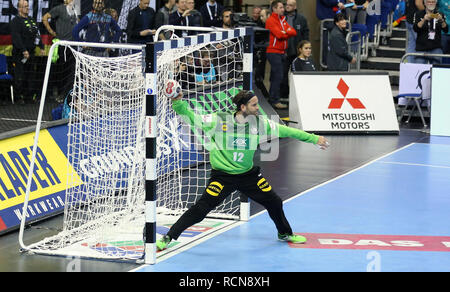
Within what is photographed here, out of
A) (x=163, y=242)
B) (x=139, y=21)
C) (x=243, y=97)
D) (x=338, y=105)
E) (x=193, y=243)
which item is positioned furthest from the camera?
(x=139, y=21)

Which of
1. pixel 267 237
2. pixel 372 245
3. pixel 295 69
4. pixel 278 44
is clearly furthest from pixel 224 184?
pixel 278 44

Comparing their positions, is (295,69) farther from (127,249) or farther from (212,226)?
(127,249)

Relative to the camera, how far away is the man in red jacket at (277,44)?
71.3 feet

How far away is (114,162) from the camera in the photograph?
39.2 feet

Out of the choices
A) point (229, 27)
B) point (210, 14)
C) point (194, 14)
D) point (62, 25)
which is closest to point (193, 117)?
point (62, 25)

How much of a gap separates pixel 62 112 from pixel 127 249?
15.2 feet

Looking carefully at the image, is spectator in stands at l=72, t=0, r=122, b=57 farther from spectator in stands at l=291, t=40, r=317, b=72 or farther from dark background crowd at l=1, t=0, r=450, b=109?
spectator in stands at l=291, t=40, r=317, b=72

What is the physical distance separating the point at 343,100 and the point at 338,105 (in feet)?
0.62

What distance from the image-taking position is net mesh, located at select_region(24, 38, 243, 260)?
34.8 ft

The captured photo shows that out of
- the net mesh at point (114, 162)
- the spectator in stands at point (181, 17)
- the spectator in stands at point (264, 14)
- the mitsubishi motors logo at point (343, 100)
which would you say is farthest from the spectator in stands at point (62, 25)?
the mitsubishi motors logo at point (343, 100)

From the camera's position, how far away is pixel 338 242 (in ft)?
35.3

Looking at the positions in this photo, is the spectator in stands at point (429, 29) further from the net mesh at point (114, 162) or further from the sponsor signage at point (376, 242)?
the sponsor signage at point (376, 242)

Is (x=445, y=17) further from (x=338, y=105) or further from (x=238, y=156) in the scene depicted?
(x=238, y=156)

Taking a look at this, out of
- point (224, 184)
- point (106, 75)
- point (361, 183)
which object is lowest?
point (361, 183)
